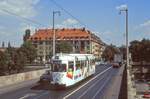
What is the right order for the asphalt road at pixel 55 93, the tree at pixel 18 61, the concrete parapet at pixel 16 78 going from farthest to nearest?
1. the tree at pixel 18 61
2. the concrete parapet at pixel 16 78
3. the asphalt road at pixel 55 93

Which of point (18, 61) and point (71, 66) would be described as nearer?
point (71, 66)

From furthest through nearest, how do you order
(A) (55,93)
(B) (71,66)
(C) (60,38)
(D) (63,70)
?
(C) (60,38) → (B) (71,66) → (D) (63,70) → (A) (55,93)

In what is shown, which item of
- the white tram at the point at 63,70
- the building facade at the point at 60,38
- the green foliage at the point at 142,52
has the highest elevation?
the building facade at the point at 60,38

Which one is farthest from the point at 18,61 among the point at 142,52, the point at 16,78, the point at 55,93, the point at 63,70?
the point at 142,52

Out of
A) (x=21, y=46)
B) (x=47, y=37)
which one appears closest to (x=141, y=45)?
(x=21, y=46)

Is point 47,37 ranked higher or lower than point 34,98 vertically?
higher

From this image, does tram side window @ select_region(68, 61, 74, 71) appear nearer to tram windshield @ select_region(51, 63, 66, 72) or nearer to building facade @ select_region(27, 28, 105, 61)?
tram windshield @ select_region(51, 63, 66, 72)

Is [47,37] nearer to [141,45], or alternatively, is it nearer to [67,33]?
[67,33]

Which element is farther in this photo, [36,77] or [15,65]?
[15,65]

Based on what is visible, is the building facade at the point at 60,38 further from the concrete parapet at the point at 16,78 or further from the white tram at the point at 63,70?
the white tram at the point at 63,70

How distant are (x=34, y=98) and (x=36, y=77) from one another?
2537 cm

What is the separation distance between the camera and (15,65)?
226 ft

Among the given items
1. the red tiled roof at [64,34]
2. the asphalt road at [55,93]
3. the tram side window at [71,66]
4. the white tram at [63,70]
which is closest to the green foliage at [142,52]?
the red tiled roof at [64,34]

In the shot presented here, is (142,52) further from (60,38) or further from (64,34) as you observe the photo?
(64,34)
